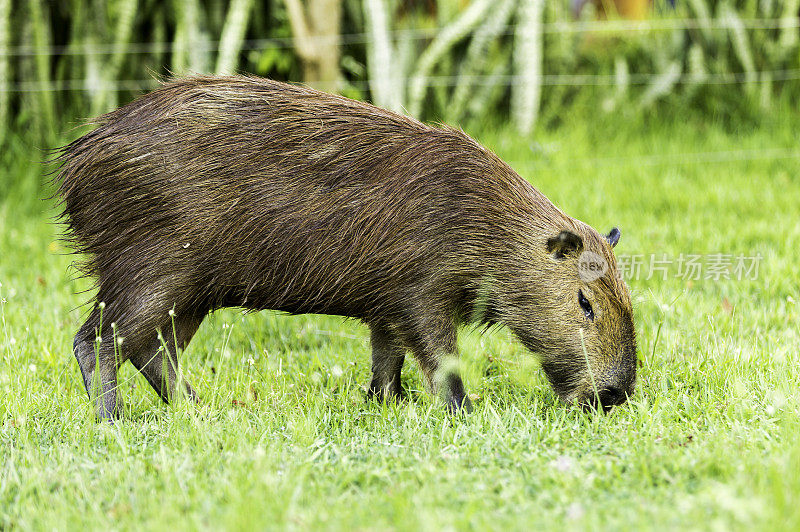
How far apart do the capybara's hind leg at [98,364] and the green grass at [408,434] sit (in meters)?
0.08

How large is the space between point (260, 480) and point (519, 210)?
144cm

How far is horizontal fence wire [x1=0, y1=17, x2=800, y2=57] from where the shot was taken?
6.95 metres

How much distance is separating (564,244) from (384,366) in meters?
0.92

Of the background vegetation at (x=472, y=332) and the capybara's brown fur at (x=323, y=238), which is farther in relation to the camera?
the capybara's brown fur at (x=323, y=238)

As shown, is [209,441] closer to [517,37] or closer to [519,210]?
[519,210]

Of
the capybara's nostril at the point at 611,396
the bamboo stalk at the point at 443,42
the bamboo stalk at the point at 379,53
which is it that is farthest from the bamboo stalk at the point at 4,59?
the capybara's nostril at the point at 611,396

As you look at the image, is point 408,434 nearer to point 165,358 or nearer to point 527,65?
point 165,358

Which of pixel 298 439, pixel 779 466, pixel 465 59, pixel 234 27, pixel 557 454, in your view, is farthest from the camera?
pixel 465 59

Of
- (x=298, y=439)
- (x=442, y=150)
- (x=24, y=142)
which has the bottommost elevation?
(x=298, y=439)

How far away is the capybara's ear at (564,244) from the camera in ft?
11.1

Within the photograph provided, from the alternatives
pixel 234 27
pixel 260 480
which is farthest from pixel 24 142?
pixel 260 480

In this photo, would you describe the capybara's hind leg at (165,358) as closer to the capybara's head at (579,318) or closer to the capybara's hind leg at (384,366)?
the capybara's hind leg at (384,366)

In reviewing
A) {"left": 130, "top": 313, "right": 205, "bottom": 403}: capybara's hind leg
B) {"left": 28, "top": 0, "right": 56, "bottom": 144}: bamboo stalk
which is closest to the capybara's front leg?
{"left": 130, "top": 313, "right": 205, "bottom": 403}: capybara's hind leg

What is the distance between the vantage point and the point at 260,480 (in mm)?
2756
